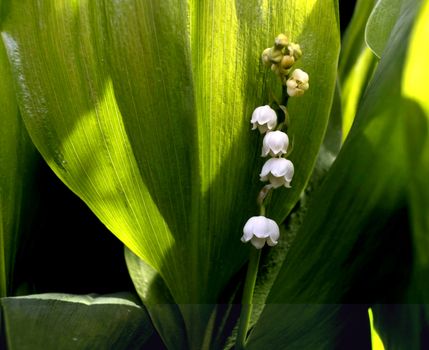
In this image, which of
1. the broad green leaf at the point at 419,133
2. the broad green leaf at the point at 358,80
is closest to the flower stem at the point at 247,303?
the broad green leaf at the point at 419,133

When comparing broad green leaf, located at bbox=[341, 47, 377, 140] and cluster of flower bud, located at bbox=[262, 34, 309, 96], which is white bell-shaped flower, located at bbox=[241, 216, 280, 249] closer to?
cluster of flower bud, located at bbox=[262, 34, 309, 96]

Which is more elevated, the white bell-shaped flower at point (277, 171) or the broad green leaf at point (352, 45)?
the broad green leaf at point (352, 45)

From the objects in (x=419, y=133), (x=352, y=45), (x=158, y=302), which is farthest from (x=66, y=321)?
(x=352, y=45)

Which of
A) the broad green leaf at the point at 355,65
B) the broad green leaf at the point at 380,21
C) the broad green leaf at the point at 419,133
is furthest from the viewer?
the broad green leaf at the point at 355,65

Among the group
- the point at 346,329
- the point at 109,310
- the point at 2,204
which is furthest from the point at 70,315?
the point at 346,329

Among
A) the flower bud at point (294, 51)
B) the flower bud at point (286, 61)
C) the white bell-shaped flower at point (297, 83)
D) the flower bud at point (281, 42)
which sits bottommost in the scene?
the white bell-shaped flower at point (297, 83)

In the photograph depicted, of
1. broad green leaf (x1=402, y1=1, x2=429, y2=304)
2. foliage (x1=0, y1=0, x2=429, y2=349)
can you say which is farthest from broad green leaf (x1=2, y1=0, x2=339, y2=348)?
broad green leaf (x1=402, y1=1, x2=429, y2=304)

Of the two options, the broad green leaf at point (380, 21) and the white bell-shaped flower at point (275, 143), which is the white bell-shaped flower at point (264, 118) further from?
the broad green leaf at point (380, 21)
